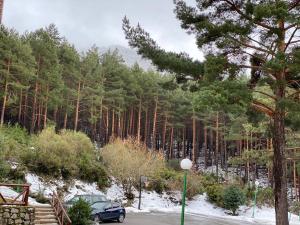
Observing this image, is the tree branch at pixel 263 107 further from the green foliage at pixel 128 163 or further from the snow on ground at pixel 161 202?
the green foliage at pixel 128 163

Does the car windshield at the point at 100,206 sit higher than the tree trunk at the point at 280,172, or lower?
lower

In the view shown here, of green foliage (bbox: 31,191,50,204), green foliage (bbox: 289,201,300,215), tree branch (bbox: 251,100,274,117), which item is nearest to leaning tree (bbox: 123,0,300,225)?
tree branch (bbox: 251,100,274,117)

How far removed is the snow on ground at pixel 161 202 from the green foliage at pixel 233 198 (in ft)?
3.12

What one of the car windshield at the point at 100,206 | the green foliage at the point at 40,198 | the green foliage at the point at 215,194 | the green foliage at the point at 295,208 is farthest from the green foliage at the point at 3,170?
the green foliage at the point at 295,208

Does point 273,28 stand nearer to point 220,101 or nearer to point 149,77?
point 220,101

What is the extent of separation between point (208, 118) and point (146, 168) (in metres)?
24.3

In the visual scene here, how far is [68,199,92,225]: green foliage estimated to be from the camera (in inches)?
832

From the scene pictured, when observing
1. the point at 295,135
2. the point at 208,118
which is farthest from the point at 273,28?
the point at 208,118

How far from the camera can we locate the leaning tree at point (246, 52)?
51.2 ft

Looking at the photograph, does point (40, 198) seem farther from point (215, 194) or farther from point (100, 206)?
point (215, 194)

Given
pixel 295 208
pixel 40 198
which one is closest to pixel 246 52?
pixel 40 198

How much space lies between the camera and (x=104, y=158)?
4250 cm

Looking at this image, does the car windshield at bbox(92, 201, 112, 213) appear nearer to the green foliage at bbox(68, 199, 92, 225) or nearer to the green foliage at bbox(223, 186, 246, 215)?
the green foliage at bbox(68, 199, 92, 225)

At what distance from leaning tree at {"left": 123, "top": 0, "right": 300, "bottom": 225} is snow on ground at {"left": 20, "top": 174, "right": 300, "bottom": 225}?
64.7ft
